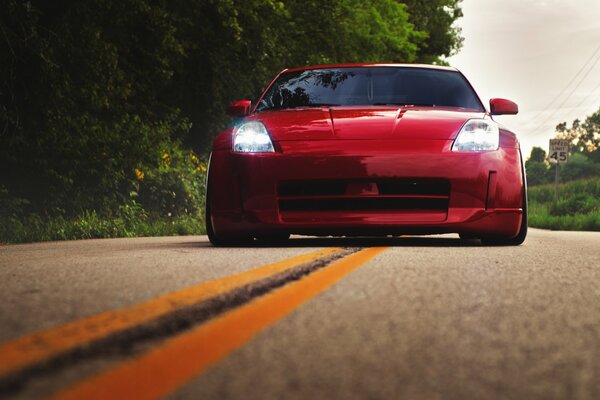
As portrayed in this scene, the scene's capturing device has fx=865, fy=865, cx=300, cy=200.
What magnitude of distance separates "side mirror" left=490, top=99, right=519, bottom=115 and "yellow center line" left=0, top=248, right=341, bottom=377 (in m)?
4.45

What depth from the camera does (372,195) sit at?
6.18m

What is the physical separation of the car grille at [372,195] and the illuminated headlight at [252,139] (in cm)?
32

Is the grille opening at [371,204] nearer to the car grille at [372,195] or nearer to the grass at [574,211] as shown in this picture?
the car grille at [372,195]

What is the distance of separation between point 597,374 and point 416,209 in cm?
406

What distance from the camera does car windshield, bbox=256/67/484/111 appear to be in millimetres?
7539

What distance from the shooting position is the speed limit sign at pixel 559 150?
32.0 metres

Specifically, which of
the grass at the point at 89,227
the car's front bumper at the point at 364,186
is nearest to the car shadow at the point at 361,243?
the car's front bumper at the point at 364,186

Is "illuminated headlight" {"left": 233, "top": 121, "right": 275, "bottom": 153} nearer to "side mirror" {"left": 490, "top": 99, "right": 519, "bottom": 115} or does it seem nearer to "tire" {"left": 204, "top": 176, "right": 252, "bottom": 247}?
"tire" {"left": 204, "top": 176, "right": 252, "bottom": 247}

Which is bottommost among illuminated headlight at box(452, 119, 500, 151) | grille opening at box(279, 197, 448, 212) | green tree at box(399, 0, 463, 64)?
grille opening at box(279, 197, 448, 212)

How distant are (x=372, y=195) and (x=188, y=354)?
414cm

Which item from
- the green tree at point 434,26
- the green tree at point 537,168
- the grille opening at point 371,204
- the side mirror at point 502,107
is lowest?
the green tree at point 537,168

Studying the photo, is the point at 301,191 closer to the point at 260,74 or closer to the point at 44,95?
the point at 44,95

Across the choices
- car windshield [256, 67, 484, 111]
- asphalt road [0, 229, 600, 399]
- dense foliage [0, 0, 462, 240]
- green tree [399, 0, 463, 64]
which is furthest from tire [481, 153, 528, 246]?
green tree [399, 0, 463, 64]

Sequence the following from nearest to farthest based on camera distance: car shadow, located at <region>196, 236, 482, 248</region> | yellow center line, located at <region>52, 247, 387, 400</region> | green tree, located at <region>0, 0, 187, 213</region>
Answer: yellow center line, located at <region>52, 247, 387, 400</region>
car shadow, located at <region>196, 236, 482, 248</region>
green tree, located at <region>0, 0, 187, 213</region>
